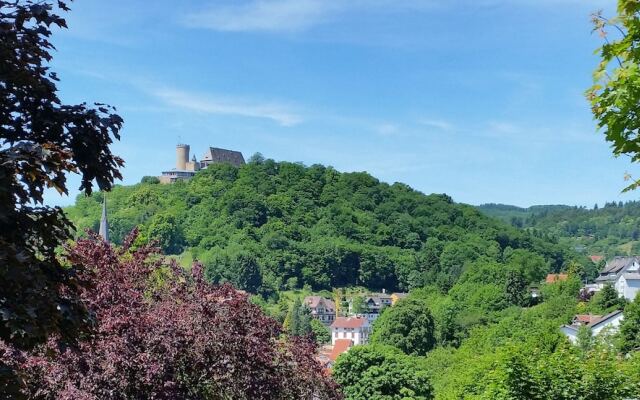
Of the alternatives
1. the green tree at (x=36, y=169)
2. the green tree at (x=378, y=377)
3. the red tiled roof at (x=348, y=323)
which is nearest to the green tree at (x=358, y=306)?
the red tiled roof at (x=348, y=323)

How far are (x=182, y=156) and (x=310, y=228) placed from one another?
45904 mm

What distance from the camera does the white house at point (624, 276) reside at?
96.6m

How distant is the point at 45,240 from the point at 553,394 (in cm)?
1208

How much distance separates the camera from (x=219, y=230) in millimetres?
139250

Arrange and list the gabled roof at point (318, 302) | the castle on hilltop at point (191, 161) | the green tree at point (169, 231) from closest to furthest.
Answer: the gabled roof at point (318, 302) → the green tree at point (169, 231) → the castle on hilltop at point (191, 161)

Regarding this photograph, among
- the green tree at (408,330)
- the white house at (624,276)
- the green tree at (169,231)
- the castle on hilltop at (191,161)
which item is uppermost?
the castle on hilltop at (191,161)

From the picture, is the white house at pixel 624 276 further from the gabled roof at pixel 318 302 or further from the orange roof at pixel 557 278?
the gabled roof at pixel 318 302

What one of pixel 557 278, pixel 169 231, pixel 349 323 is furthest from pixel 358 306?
pixel 557 278

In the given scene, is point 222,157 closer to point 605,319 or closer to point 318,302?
point 318,302

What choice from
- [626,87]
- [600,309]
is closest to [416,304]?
[600,309]

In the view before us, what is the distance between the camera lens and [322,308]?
394 feet

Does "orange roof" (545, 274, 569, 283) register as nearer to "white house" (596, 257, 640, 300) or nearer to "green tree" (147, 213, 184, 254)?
"white house" (596, 257, 640, 300)

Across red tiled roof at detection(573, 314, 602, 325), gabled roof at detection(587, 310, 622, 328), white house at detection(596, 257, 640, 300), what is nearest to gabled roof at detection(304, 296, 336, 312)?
white house at detection(596, 257, 640, 300)

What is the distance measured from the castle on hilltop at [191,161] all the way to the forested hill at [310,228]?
6.84m
